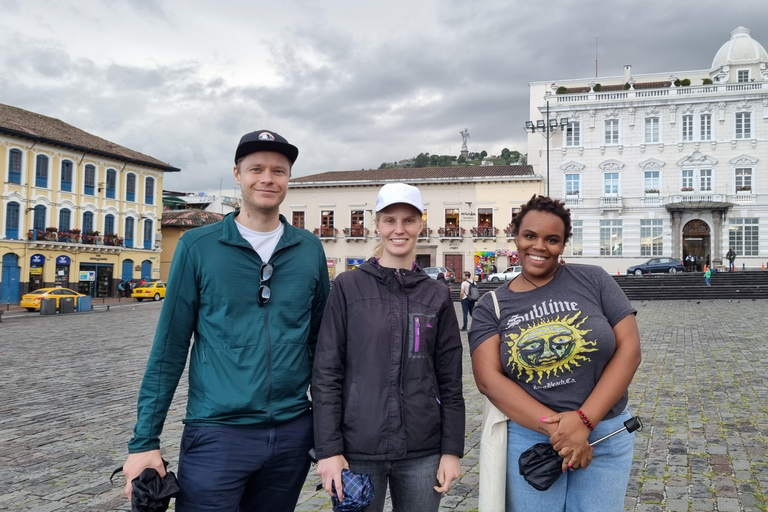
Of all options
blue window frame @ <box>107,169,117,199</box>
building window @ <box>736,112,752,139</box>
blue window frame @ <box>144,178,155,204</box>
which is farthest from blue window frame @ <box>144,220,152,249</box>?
building window @ <box>736,112,752,139</box>

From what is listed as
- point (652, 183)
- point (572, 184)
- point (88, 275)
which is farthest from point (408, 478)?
point (652, 183)

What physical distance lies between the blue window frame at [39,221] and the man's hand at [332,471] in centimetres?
3717

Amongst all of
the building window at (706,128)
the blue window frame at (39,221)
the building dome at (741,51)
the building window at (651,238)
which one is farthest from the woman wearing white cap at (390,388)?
the building dome at (741,51)

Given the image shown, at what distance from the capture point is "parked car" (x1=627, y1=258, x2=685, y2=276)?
116ft

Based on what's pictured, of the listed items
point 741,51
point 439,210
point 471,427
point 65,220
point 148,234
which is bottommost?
point 471,427

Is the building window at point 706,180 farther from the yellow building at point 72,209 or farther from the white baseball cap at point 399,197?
the white baseball cap at point 399,197

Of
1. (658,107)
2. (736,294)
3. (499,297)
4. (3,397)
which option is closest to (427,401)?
(499,297)

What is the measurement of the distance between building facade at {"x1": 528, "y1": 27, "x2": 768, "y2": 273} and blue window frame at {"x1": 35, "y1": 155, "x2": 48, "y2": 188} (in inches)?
1231

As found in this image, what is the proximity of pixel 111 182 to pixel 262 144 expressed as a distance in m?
40.9

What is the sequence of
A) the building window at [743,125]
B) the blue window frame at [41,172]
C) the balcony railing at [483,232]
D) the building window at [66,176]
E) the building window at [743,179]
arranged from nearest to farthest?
1. the blue window frame at [41,172]
2. the building window at [66,176]
3. the building window at [743,179]
4. the building window at [743,125]
5. the balcony railing at [483,232]

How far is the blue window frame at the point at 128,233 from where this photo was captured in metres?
40.0

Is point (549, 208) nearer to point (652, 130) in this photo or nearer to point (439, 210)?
point (652, 130)

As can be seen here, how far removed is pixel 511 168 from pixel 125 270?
2944 cm

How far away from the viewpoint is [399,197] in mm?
2531
